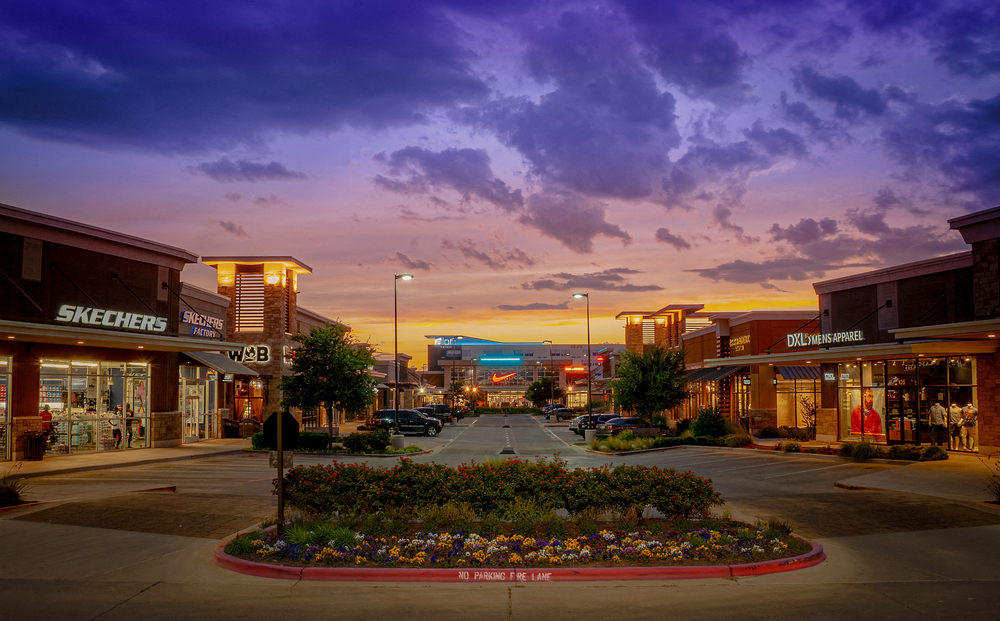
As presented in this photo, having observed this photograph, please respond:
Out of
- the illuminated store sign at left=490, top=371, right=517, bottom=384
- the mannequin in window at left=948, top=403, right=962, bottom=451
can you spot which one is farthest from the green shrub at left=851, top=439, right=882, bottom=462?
the illuminated store sign at left=490, top=371, right=517, bottom=384

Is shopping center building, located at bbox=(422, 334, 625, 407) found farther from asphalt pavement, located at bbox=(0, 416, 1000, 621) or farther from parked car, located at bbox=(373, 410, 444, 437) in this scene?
asphalt pavement, located at bbox=(0, 416, 1000, 621)

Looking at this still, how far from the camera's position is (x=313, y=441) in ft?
102

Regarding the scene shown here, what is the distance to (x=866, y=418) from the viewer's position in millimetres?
Result: 33906

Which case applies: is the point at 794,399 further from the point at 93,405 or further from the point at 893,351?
the point at 93,405

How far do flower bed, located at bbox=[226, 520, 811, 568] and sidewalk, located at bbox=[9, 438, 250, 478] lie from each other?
13.8 m

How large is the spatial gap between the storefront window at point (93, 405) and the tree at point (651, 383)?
2367 cm

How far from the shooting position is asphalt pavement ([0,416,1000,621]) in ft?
28.6

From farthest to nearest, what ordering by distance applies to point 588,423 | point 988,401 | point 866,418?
1. point 588,423
2. point 866,418
3. point 988,401

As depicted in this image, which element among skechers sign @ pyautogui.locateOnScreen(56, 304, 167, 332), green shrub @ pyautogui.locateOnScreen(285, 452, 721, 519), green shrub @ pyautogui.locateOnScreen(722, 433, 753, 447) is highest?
skechers sign @ pyautogui.locateOnScreen(56, 304, 167, 332)

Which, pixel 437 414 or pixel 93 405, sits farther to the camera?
pixel 437 414

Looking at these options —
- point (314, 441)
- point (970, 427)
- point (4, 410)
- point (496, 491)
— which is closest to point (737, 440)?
point (970, 427)

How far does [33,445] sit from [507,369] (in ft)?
412

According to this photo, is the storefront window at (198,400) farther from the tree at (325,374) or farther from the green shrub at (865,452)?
the green shrub at (865,452)

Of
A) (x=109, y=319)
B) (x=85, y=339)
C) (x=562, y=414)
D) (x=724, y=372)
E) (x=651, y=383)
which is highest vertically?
(x=109, y=319)
